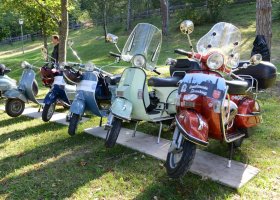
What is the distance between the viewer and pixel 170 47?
59.6 ft

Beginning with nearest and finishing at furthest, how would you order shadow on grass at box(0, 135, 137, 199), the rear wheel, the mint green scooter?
shadow on grass at box(0, 135, 137, 199) < the mint green scooter < the rear wheel

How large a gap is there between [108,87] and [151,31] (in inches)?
52.6

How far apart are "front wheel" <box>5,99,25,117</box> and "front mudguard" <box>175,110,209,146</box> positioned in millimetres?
4475

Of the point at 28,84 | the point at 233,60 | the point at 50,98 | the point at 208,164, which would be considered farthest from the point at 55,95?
the point at 233,60

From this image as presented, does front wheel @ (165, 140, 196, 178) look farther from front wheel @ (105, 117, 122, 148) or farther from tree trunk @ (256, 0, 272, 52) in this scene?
tree trunk @ (256, 0, 272, 52)

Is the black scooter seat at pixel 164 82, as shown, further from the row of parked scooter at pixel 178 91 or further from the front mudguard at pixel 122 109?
the front mudguard at pixel 122 109

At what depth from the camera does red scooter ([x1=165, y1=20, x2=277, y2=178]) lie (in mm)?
3287

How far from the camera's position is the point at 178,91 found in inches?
145

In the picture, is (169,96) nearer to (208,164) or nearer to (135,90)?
(135,90)

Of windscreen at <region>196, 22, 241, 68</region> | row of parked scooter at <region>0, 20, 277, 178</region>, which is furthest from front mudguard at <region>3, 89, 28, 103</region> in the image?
windscreen at <region>196, 22, 241, 68</region>

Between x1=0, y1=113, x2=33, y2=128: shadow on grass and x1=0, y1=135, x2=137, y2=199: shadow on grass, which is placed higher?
x1=0, y1=135, x2=137, y2=199: shadow on grass

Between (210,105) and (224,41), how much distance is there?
3.64 ft

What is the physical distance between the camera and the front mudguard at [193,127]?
10.5 feet

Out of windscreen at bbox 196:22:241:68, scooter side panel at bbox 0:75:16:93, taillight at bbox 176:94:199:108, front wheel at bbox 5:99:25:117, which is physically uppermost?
windscreen at bbox 196:22:241:68
